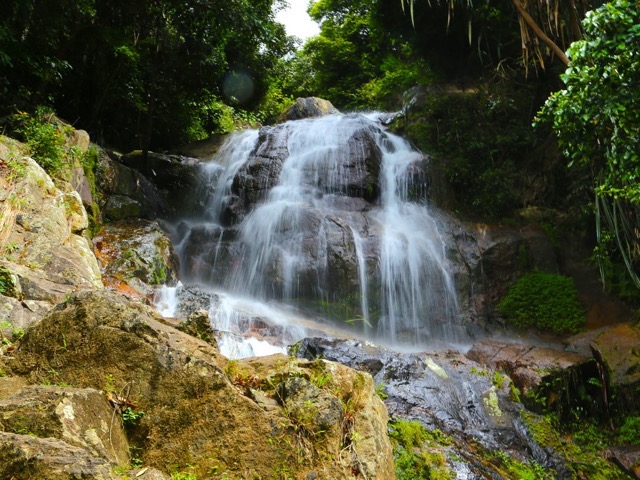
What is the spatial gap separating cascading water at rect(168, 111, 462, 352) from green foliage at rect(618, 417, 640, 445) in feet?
12.1

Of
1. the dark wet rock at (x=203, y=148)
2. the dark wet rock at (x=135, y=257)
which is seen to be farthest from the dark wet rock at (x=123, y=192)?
the dark wet rock at (x=203, y=148)

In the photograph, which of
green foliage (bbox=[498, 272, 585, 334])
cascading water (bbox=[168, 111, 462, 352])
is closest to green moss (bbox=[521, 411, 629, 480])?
cascading water (bbox=[168, 111, 462, 352])

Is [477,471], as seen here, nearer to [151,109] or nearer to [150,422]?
[150,422]

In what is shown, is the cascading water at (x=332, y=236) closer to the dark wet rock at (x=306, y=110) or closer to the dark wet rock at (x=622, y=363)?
the dark wet rock at (x=622, y=363)

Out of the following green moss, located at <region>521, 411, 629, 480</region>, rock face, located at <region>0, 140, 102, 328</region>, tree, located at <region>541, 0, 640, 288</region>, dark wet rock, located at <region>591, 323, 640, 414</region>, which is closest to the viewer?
rock face, located at <region>0, 140, 102, 328</region>

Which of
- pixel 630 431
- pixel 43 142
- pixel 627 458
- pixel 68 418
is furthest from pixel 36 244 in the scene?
pixel 630 431

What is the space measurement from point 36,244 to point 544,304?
9.87 m

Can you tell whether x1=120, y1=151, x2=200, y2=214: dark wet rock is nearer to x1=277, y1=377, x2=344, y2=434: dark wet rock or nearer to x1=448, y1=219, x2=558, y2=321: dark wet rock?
x1=448, y1=219, x2=558, y2=321: dark wet rock

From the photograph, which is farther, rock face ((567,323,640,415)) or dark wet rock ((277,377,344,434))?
rock face ((567,323,640,415))

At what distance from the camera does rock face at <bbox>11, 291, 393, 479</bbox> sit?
2.90 meters

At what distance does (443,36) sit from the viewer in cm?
1577

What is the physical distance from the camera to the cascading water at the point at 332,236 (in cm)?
1070

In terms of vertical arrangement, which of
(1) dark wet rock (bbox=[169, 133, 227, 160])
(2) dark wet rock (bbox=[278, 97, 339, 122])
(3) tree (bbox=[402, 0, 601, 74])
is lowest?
(1) dark wet rock (bbox=[169, 133, 227, 160])

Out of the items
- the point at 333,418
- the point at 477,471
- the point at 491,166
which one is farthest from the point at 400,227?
the point at 333,418
